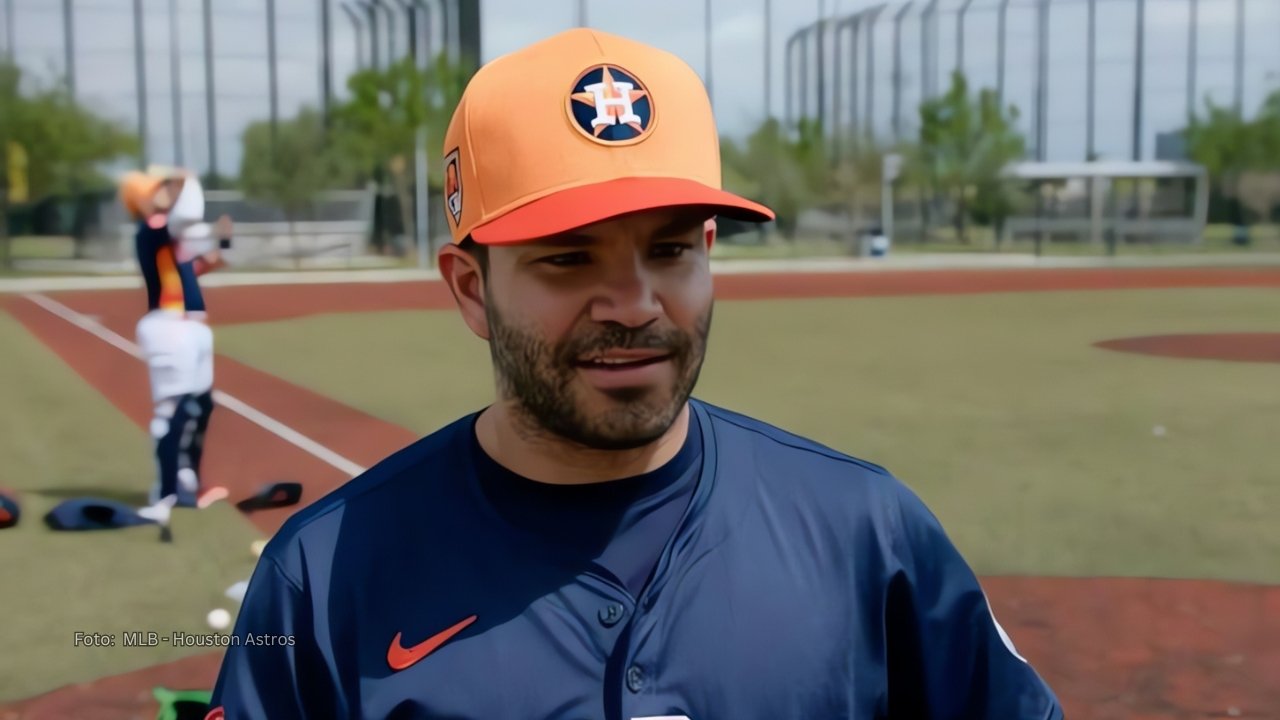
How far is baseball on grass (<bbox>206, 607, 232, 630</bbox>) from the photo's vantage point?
571cm

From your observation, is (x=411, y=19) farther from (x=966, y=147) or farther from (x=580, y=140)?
(x=580, y=140)

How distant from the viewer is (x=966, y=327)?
20859 mm

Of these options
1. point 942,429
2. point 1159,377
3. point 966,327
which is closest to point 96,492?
point 942,429

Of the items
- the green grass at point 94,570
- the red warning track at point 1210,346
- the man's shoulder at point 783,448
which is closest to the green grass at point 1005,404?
the red warning track at point 1210,346

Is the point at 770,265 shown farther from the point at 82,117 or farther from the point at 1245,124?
the point at 1245,124

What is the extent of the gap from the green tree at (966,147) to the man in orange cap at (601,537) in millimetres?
60796

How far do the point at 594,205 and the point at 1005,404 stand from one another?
37.7 ft

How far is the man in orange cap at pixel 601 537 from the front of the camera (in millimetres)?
1698

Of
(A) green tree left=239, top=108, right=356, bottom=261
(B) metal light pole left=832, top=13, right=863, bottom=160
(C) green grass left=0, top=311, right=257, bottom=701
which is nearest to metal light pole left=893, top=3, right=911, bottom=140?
(B) metal light pole left=832, top=13, right=863, bottom=160

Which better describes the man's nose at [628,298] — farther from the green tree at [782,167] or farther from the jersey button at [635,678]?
the green tree at [782,167]

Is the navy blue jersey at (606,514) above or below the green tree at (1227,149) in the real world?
below

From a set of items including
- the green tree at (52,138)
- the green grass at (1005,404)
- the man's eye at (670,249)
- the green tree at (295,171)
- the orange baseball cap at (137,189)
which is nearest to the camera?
the man's eye at (670,249)

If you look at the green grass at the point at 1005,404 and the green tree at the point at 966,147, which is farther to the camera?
the green tree at the point at 966,147

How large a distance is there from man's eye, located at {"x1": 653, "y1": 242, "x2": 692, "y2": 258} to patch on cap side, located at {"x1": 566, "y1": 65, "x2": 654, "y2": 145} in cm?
14
